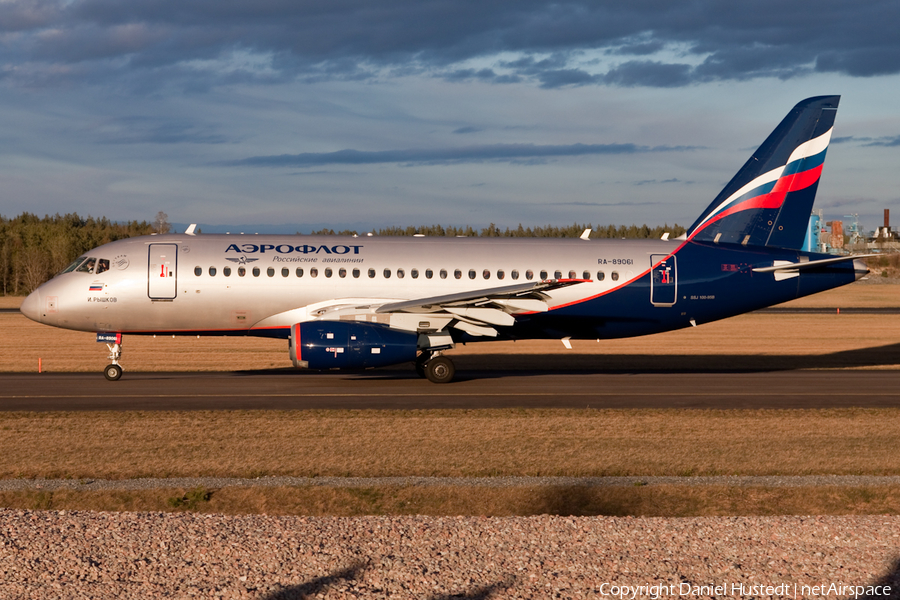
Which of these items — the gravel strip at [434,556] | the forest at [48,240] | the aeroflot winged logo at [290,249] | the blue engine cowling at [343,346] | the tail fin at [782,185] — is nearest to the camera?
the gravel strip at [434,556]

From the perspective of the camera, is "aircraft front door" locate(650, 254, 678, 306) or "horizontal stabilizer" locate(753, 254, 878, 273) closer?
"horizontal stabilizer" locate(753, 254, 878, 273)

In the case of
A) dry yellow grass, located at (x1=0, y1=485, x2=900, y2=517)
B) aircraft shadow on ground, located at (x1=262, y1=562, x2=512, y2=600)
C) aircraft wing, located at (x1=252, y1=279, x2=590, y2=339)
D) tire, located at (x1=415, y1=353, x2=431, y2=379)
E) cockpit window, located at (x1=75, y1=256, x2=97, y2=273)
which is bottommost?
dry yellow grass, located at (x1=0, y1=485, x2=900, y2=517)

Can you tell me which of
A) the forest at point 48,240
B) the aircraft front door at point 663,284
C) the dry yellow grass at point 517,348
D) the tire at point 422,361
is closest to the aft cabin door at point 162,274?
the dry yellow grass at point 517,348

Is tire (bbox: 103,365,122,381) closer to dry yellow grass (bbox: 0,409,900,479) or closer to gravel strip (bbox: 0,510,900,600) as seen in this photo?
dry yellow grass (bbox: 0,409,900,479)

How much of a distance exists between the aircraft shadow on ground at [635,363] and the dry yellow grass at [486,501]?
48.8 ft

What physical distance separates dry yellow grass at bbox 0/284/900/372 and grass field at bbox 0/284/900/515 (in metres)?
12.2

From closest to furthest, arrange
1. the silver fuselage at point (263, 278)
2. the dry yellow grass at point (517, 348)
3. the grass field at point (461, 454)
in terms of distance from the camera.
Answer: the grass field at point (461, 454), the silver fuselage at point (263, 278), the dry yellow grass at point (517, 348)

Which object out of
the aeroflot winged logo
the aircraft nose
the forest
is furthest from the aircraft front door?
the forest

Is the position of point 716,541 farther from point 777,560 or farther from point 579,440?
point 579,440

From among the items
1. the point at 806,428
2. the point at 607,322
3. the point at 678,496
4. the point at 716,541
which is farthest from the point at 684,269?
the point at 716,541

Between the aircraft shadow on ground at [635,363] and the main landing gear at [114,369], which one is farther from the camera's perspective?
the aircraft shadow on ground at [635,363]

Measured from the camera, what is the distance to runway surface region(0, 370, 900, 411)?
2081 cm

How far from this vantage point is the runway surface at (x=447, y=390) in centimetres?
2081

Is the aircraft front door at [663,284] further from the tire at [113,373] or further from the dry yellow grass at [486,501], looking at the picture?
the tire at [113,373]
